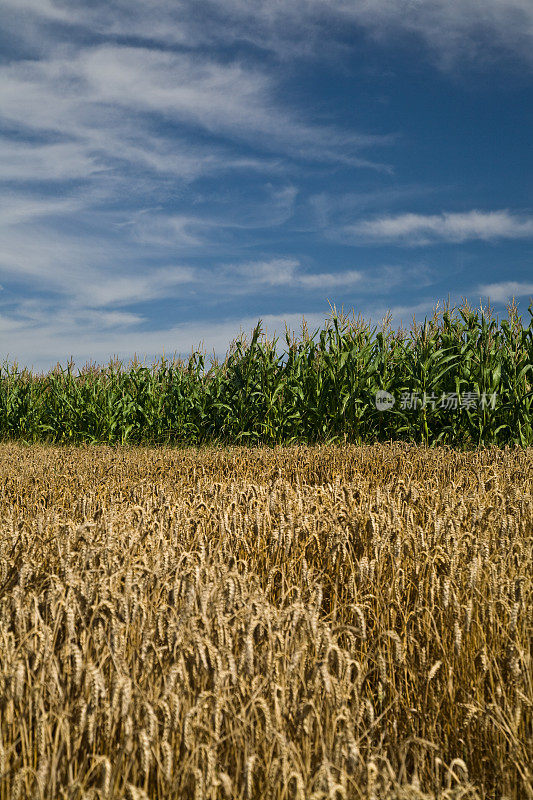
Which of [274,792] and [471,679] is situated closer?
[274,792]

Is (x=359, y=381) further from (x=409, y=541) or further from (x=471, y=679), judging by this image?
(x=471, y=679)

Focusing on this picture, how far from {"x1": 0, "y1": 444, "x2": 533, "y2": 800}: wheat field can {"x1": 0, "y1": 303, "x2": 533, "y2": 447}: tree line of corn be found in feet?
22.0

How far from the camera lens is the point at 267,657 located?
1.88 metres

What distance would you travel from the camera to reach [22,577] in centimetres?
228

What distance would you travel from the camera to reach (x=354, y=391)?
38.0ft

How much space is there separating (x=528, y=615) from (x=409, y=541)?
758 mm

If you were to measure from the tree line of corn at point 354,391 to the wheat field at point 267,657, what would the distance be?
6.71 m

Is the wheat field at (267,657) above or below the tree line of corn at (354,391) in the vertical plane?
below

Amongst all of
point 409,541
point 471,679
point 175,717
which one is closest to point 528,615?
point 471,679

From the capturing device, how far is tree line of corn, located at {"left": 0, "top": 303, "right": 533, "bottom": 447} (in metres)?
11.0

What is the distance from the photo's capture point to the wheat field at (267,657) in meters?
1.54

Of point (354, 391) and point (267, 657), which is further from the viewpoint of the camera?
point (354, 391)

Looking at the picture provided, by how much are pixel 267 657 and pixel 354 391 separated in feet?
32.5

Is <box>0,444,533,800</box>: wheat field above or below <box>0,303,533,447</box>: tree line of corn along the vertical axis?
below
